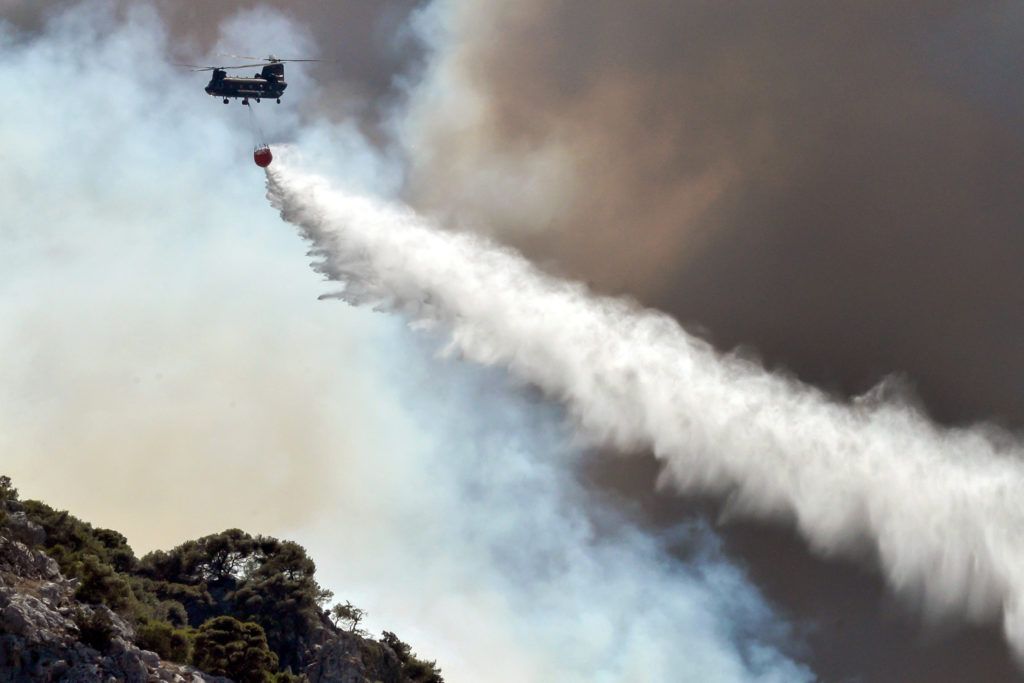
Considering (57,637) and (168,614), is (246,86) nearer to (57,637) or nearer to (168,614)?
(168,614)

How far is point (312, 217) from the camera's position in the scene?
127m

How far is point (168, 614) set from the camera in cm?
10462

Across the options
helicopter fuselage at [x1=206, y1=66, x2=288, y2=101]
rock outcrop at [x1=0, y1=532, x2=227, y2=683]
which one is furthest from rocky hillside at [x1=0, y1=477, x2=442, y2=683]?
helicopter fuselage at [x1=206, y1=66, x2=288, y2=101]

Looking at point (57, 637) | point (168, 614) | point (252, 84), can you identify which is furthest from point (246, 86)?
point (57, 637)

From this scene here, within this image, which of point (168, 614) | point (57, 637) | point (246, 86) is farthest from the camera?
point (246, 86)

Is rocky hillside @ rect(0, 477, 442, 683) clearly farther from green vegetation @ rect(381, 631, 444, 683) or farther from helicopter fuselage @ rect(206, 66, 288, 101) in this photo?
helicopter fuselage @ rect(206, 66, 288, 101)

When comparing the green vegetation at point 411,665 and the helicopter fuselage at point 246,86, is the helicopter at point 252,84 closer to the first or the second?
the helicopter fuselage at point 246,86

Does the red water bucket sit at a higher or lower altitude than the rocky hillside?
higher

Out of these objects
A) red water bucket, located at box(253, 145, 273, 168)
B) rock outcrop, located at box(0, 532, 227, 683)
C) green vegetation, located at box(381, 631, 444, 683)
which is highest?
red water bucket, located at box(253, 145, 273, 168)

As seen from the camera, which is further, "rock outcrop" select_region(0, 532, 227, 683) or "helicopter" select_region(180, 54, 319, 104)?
"helicopter" select_region(180, 54, 319, 104)

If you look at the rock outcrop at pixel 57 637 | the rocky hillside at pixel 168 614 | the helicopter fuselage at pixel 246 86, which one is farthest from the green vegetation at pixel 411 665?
the helicopter fuselage at pixel 246 86

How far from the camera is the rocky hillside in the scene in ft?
241

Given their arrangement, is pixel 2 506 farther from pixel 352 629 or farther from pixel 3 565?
pixel 352 629

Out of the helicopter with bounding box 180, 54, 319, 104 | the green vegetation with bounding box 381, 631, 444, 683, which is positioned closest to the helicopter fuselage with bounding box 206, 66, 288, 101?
the helicopter with bounding box 180, 54, 319, 104
